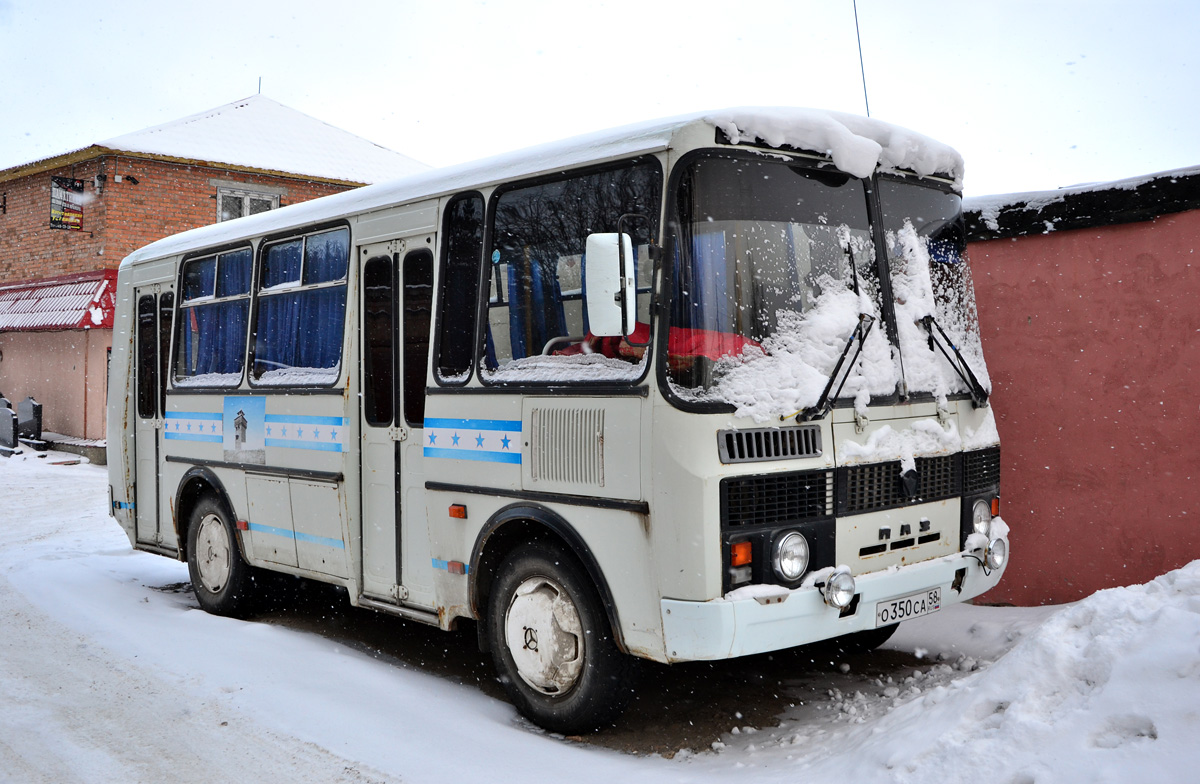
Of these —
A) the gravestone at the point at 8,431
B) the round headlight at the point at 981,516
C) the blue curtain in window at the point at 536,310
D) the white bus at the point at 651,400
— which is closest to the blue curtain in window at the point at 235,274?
the white bus at the point at 651,400

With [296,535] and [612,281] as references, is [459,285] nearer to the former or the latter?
[612,281]

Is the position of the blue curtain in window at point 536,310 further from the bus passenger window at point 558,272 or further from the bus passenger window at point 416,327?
the bus passenger window at point 416,327

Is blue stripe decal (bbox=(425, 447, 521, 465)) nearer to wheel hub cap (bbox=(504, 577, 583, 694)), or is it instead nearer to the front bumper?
wheel hub cap (bbox=(504, 577, 583, 694))

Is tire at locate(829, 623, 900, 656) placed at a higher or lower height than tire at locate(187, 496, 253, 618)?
lower

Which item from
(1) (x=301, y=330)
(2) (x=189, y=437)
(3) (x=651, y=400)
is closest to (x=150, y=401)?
(2) (x=189, y=437)

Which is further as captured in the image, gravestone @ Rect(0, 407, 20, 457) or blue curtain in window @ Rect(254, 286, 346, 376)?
gravestone @ Rect(0, 407, 20, 457)

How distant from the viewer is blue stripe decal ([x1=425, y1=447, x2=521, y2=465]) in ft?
17.2

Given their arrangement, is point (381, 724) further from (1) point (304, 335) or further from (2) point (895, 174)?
(2) point (895, 174)

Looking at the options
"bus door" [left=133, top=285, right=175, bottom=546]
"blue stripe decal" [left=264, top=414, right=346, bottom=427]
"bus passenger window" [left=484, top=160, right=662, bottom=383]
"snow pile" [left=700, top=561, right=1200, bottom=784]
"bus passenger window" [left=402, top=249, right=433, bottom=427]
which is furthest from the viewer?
"bus door" [left=133, top=285, right=175, bottom=546]

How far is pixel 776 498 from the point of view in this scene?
14.6 ft

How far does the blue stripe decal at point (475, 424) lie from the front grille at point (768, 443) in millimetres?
1278

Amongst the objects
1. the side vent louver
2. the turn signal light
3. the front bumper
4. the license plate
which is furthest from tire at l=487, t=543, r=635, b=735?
the license plate

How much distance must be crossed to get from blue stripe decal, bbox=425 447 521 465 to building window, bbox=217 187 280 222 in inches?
812

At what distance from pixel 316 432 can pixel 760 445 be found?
11.4 feet
